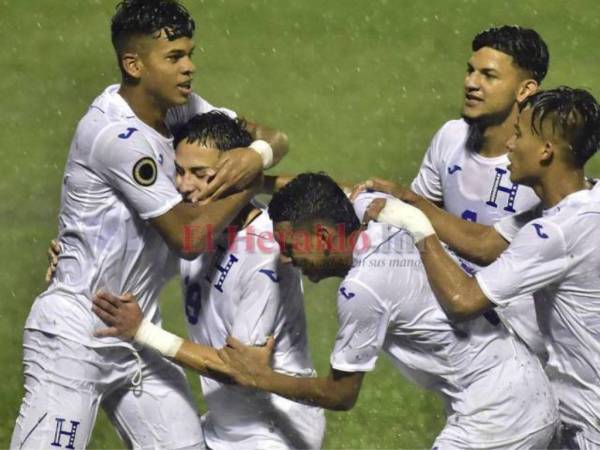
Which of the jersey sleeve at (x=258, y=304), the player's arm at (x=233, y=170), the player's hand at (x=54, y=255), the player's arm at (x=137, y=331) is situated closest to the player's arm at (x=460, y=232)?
the player's arm at (x=233, y=170)

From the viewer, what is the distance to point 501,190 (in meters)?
8.38

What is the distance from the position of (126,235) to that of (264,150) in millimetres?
737

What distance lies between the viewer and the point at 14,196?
12602mm

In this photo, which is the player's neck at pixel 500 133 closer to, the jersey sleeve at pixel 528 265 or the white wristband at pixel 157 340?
the jersey sleeve at pixel 528 265

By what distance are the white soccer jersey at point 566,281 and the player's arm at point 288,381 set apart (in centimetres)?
74

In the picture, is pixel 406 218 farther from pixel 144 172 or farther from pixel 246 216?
pixel 144 172

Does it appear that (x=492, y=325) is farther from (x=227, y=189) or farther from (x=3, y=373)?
(x=3, y=373)

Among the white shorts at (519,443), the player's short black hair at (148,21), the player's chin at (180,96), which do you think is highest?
the player's short black hair at (148,21)

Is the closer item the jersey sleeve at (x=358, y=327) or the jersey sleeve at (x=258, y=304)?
the jersey sleeve at (x=358, y=327)

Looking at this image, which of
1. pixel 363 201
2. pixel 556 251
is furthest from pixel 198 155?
pixel 556 251

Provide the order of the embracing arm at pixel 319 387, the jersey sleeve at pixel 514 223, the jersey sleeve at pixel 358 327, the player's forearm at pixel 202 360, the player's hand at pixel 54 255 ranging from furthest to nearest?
the jersey sleeve at pixel 514 223
the player's hand at pixel 54 255
the player's forearm at pixel 202 360
the embracing arm at pixel 319 387
the jersey sleeve at pixel 358 327

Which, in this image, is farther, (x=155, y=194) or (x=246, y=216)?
(x=246, y=216)

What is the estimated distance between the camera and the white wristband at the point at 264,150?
7.75 meters

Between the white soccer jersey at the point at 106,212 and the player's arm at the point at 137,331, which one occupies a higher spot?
the white soccer jersey at the point at 106,212
